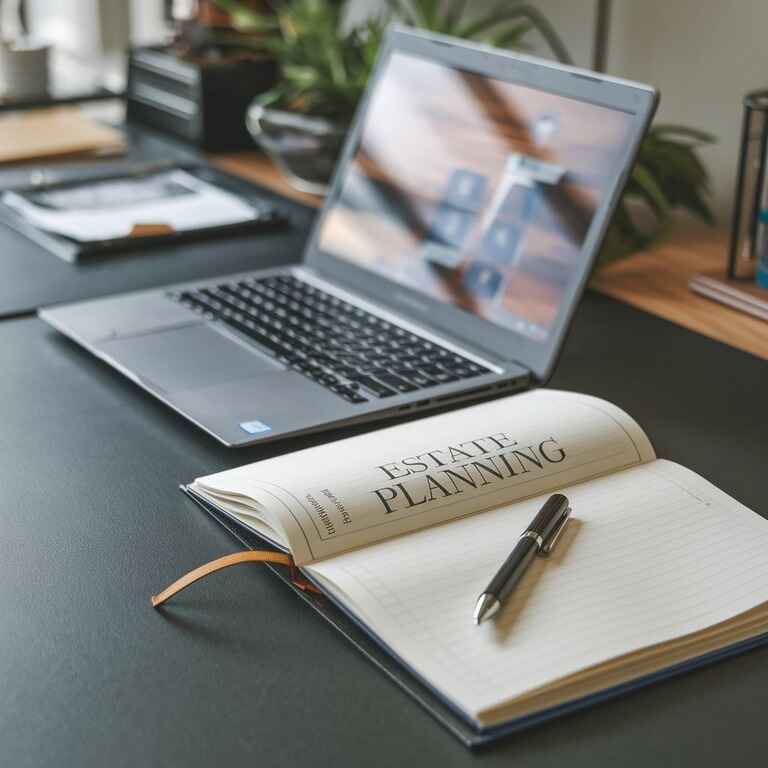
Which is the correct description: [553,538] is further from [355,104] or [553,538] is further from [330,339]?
[355,104]

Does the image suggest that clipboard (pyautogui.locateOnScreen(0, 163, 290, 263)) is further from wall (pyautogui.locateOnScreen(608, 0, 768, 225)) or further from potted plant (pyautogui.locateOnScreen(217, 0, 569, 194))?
wall (pyautogui.locateOnScreen(608, 0, 768, 225))

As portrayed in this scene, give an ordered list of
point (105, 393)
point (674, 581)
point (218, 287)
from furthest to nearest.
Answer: point (218, 287) < point (105, 393) < point (674, 581)

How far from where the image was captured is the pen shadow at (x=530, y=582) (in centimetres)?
65

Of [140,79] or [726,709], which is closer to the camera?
[726,709]

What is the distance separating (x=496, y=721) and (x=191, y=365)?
1.66ft

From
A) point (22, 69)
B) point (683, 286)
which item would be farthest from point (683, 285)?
point (22, 69)

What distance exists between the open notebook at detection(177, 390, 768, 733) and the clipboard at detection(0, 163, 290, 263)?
23.9 inches

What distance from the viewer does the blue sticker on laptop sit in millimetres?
882

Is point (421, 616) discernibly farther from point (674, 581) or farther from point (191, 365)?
point (191, 365)

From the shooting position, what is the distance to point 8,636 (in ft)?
2.19

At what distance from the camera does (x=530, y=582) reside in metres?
0.69

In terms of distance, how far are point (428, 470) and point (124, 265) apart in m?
0.66

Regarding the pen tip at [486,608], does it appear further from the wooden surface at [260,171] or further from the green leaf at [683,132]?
the wooden surface at [260,171]

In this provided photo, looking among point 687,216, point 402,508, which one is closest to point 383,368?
point 402,508
